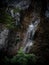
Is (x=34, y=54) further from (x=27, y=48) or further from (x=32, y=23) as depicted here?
(x=32, y=23)

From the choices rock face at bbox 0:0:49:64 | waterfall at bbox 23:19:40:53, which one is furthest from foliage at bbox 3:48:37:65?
waterfall at bbox 23:19:40:53

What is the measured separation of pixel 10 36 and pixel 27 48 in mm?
1070

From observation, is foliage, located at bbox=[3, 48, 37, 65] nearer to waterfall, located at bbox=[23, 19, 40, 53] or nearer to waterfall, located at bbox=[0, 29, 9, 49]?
waterfall, located at bbox=[23, 19, 40, 53]

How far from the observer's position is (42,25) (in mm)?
9117

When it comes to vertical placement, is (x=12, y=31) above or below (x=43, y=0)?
below

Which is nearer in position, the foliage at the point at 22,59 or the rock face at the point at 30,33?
the foliage at the point at 22,59

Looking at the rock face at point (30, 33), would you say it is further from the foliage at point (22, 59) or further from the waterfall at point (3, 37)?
the foliage at point (22, 59)

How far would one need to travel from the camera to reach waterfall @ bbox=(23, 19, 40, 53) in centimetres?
851

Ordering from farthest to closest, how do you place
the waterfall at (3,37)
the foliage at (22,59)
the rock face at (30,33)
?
the waterfall at (3,37) → the rock face at (30,33) → the foliage at (22,59)

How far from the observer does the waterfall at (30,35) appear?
851 cm

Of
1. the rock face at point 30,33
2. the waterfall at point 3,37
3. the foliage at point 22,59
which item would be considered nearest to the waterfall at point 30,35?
the rock face at point 30,33

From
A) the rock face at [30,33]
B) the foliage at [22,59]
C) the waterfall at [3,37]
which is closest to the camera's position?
the foliage at [22,59]

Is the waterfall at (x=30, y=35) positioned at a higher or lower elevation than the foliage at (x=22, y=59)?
higher

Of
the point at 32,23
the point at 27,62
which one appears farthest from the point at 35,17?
the point at 27,62
